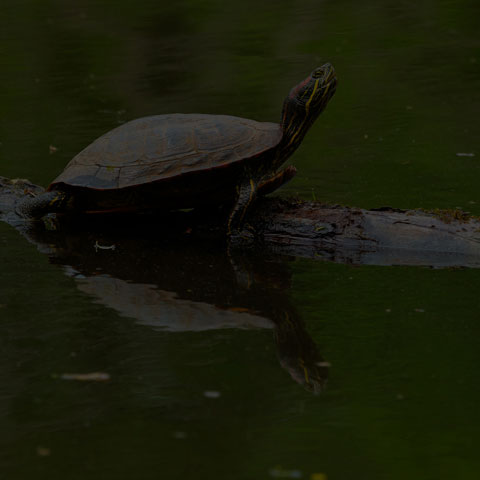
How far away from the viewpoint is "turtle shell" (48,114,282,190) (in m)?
6.33

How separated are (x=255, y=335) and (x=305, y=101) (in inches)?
76.4

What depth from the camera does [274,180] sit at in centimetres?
650

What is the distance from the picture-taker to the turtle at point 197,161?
6332mm

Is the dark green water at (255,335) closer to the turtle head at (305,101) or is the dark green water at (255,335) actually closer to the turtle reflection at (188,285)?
the turtle reflection at (188,285)

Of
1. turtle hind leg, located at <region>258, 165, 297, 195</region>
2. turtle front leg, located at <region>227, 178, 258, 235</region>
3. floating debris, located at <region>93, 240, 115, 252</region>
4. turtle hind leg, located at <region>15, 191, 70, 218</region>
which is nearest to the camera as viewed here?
turtle front leg, located at <region>227, 178, 258, 235</region>

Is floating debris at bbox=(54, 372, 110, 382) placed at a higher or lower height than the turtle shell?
lower

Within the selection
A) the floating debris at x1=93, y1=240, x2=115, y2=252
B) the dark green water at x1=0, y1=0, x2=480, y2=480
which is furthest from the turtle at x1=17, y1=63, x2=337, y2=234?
the dark green water at x1=0, y1=0, x2=480, y2=480

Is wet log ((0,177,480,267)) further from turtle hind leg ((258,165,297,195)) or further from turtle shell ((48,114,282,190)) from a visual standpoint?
turtle shell ((48,114,282,190))

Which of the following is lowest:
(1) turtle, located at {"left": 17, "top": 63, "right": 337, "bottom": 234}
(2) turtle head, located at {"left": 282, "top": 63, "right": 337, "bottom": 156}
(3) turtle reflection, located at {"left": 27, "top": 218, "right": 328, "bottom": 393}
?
(3) turtle reflection, located at {"left": 27, "top": 218, "right": 328, "bottom": 393}

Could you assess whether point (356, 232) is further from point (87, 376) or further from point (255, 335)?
point (87, 376)

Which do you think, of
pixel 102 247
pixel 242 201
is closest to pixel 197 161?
pixel 242 201

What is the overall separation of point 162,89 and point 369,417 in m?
7.94

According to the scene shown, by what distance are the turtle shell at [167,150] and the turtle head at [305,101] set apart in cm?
9

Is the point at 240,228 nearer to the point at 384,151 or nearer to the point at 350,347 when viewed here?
the point at 350,347
